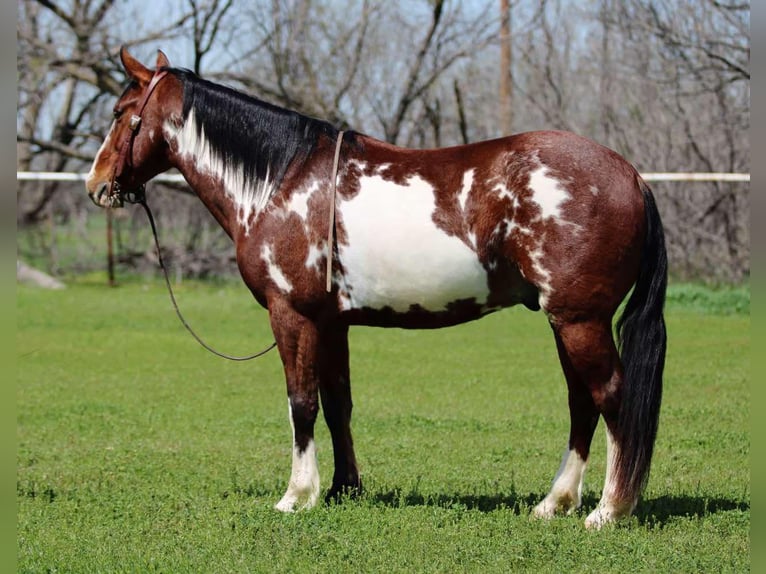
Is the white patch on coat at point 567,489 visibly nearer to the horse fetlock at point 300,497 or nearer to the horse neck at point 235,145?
the horse fetlock at point 300,497

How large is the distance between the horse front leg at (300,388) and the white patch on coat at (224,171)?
527 millimetres

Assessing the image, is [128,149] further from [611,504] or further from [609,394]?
[611,504]

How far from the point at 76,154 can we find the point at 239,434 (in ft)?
45.8

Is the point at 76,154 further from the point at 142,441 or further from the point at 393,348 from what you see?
the point at 142,441

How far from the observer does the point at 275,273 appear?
4.96 m

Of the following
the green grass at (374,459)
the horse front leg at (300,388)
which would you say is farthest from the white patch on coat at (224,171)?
the green grass at (374,459)

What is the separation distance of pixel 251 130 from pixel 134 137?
0.66m

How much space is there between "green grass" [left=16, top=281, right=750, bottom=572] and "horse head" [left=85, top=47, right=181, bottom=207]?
5.72ft

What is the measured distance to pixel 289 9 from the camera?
19.6 meters

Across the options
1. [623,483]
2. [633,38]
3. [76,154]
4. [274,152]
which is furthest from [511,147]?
[76,154]

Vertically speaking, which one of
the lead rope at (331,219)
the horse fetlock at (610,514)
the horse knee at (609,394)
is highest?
the lead rope at (331,219)

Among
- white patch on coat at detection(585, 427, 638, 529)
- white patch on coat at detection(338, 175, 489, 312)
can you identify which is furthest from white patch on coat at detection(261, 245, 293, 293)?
white patch on coat at detection(585, 427, 638, 529)

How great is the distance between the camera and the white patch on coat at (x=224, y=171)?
511 cm

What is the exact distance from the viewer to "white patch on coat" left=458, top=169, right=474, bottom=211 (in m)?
4.74
